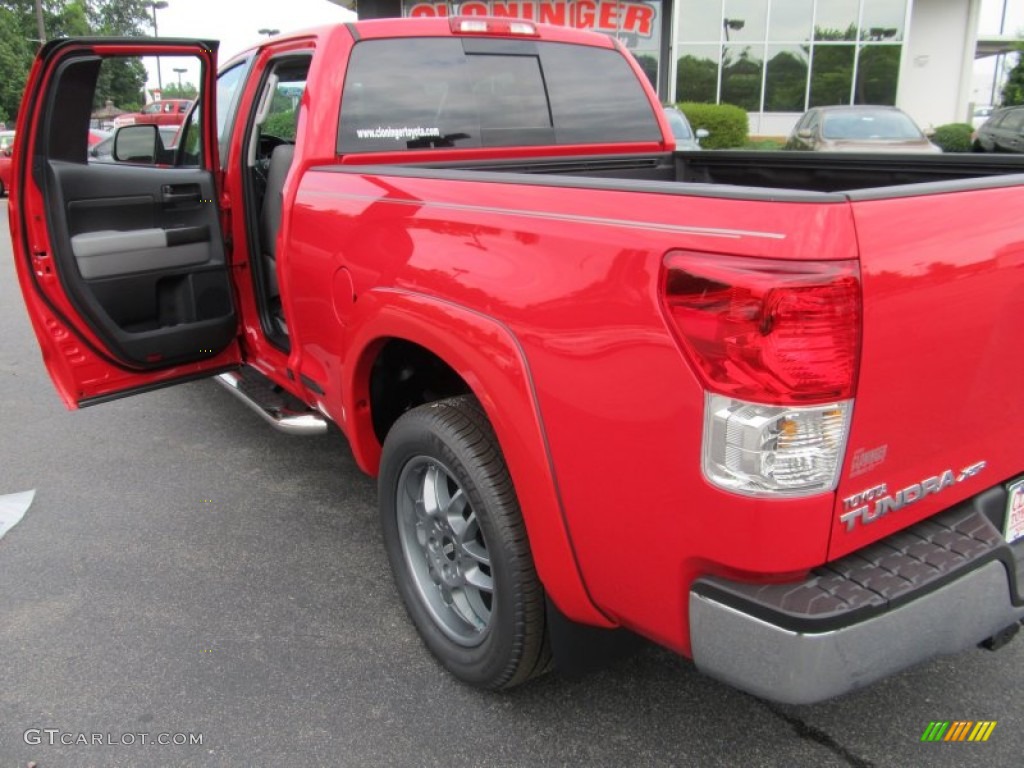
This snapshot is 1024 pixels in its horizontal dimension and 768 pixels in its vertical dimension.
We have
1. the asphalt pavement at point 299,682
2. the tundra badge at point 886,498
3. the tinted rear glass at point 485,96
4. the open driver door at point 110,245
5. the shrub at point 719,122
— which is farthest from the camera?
the shrub at point 719,122

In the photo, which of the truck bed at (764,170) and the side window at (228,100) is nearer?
the truck bed at (764,170)

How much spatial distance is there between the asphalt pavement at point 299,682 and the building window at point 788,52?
866 inches

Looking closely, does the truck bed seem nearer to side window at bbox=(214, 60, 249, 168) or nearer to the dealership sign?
side window at bbox=(214, 60, 249, 168)

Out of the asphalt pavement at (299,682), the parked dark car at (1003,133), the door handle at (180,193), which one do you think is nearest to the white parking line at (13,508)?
the asphalt pavement at (299,682)

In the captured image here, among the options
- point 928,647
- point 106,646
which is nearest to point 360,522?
point 106,646

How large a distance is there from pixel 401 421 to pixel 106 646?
4.46ft

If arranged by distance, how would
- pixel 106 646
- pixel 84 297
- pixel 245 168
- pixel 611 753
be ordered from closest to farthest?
pixel 611 753 → pixel 106 646 → pixel 84 297 → pixel 245 168

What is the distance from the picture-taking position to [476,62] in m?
3.73

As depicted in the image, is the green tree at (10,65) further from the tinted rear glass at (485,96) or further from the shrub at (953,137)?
the tinted rear glass at (485,96)

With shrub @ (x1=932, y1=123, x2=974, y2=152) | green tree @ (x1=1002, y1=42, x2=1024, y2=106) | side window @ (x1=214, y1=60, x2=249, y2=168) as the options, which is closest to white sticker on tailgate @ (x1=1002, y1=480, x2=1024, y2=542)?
side window @ (x1=214, y1=60, x2=249, y2=168)

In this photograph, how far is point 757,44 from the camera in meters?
22.9

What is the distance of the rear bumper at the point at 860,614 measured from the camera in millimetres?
1641

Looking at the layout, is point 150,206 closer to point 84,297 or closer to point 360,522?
point 84,297

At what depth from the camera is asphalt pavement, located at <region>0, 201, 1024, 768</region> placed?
2426 millimetres
